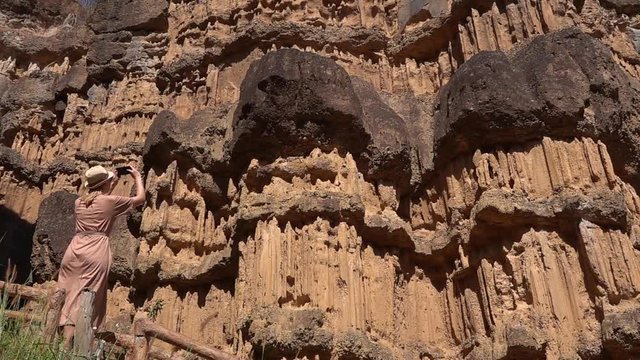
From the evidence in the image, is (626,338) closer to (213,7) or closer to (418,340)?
(418,340)

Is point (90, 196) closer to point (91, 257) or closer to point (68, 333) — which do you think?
point (91, 257)

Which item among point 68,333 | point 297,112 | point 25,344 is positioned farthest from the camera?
point 297,112

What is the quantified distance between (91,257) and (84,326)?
33.7 inches

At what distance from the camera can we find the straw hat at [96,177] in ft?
20.1

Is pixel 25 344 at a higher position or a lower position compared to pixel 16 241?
lower

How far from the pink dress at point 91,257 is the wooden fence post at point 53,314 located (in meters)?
0.16

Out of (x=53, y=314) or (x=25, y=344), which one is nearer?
(x=25, y=344)

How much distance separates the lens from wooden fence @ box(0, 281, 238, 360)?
4.91 meters

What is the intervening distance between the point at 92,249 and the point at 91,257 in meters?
0.10

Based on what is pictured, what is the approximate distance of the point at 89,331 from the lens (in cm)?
505

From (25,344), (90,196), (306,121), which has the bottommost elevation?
(25,344)

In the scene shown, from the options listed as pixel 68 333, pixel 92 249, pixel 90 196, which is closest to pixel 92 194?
pixel 90 196

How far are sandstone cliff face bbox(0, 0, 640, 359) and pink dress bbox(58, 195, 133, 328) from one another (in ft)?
8.82

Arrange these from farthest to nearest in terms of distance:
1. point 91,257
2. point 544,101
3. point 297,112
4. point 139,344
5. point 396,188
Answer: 1. point 396,188
2. point 297,112
3. point 544,101
4. point 91,257
5. point 139,344
